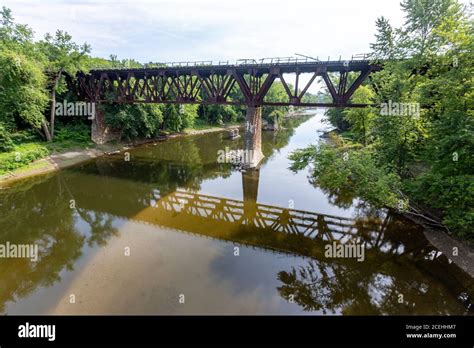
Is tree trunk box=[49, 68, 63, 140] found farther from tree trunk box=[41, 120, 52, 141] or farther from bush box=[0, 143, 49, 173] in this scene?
bush box=[0, 143, 49, 173]

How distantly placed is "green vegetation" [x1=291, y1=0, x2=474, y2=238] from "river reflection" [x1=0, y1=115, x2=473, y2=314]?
2.39m

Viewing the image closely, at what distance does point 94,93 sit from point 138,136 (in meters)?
8.61

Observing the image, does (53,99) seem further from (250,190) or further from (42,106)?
(250,190)

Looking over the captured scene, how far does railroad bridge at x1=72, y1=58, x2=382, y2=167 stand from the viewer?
2100 cm

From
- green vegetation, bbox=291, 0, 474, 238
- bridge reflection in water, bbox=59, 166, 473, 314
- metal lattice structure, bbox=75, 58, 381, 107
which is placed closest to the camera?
bridge reflection in water, bbox=59, 166, 473, 314

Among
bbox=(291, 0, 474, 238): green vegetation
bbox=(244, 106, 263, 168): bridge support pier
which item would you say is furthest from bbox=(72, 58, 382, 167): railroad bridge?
bbox=(291, 0, 474, 238): green vegetation

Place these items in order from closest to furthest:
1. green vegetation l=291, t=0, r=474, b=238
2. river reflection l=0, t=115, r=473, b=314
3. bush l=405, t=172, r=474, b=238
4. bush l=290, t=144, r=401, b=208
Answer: river reflection l=0, t=115, r=473, b=314, bush l=405, t=172, r=474, b=238, green vegetation l=291, t=0, r=474, b=238, bush l=290, t=144, r=401, b=208

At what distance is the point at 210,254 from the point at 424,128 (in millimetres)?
14886

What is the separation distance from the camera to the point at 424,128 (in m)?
15.4

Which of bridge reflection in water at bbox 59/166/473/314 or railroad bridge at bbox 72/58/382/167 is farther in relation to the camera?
railroad bridge at bbox 72/58/382/167

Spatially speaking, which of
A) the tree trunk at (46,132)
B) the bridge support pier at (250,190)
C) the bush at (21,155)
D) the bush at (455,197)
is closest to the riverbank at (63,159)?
the bush at (21,155)

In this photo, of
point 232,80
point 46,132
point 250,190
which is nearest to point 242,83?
point 232,80
